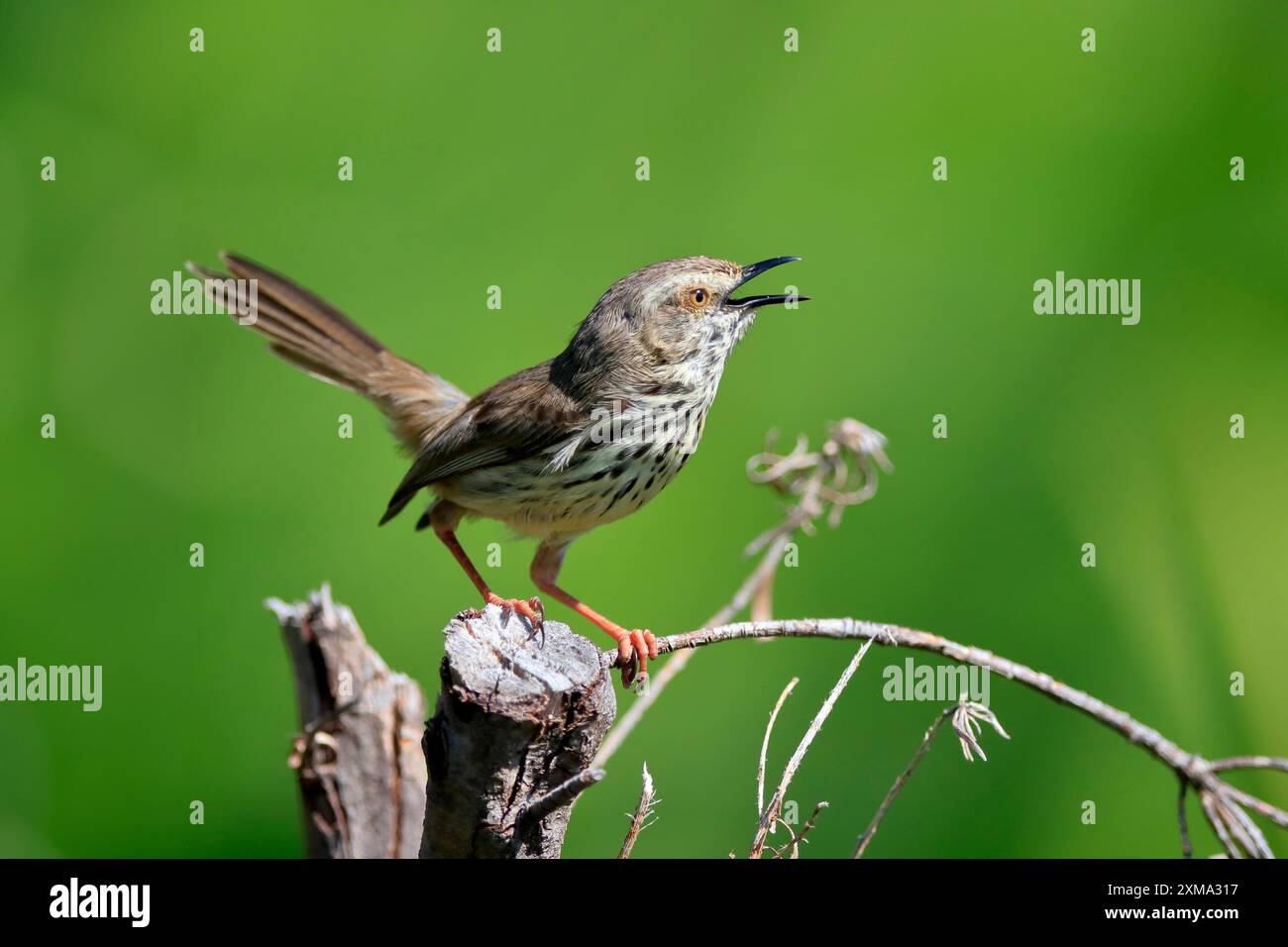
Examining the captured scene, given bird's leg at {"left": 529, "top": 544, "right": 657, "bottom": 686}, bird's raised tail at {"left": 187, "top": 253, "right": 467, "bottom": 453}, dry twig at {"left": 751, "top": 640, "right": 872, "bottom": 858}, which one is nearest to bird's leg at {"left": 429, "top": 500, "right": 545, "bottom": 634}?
bird's leg at {"left": 529, "top": 544, "right": 657, "bottom": 686}

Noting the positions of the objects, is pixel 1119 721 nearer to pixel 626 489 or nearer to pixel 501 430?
pixel 626 489

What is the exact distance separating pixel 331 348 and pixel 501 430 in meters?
1.44

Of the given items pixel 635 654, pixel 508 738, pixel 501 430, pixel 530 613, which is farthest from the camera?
pixel 501 430

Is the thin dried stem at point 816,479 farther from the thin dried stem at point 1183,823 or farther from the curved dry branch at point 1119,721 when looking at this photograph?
the thin dried stem at point 1183,823

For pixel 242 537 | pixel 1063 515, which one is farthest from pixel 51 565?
pixel 1063 515

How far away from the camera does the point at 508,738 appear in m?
2.71

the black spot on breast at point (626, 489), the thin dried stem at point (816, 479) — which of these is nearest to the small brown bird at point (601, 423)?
the black spot on breast at point (626, 489)

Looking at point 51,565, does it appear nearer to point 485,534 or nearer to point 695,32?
point 485,534

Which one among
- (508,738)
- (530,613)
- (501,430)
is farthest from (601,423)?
(508,738)

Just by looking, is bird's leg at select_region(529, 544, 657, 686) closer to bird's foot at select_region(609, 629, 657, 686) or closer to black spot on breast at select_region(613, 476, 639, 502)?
bird's foot at select_region(609, 629, 657, 686)

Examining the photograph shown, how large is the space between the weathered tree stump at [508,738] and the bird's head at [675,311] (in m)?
1.75

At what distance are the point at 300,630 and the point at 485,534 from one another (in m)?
1.64

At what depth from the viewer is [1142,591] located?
5594mm

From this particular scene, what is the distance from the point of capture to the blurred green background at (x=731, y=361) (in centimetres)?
523
